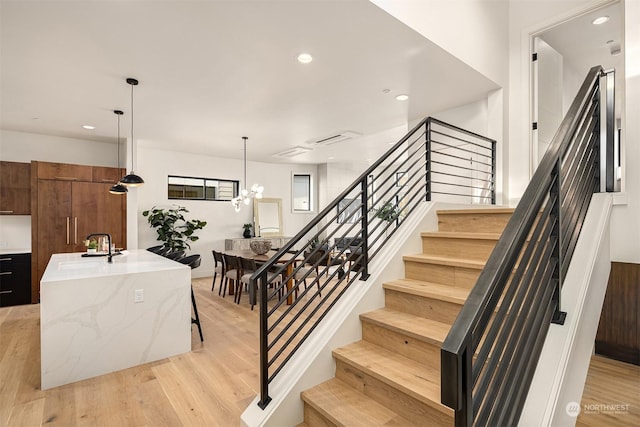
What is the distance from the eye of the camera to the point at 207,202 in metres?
7.41

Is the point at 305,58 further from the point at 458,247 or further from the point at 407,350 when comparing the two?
the point at 407,350

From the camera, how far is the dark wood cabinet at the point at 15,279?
15.4 ft

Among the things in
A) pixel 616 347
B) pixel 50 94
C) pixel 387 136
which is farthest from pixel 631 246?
pixel 50 94

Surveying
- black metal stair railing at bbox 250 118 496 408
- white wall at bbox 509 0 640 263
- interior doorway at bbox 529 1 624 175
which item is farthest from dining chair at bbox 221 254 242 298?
interior doorway at bbox 529 1 624 175

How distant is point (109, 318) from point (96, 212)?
3.34 metres

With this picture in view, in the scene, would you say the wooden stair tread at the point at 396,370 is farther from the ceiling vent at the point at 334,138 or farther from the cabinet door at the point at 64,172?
the cabinet door at the point at 64,172

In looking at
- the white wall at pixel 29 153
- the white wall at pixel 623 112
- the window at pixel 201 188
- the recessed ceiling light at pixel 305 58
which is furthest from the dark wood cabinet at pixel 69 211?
the white wall at pixel 623 112

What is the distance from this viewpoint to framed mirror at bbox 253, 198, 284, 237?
8102mm

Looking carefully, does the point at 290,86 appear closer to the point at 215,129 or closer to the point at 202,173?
the point at 215,129

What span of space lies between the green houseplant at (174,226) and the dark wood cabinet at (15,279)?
198cm

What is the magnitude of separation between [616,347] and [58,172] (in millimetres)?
7462

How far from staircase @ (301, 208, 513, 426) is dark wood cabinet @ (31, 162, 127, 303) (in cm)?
517

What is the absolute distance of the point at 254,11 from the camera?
229 centimetres

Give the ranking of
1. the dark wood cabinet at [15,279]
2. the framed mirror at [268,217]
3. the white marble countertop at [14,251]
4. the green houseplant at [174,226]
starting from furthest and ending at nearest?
the framed mirror at [268,217] → the green houseplant at [174,226] → the white marble countertop at [14,251] → the dark wood cabinet at [15,279]
